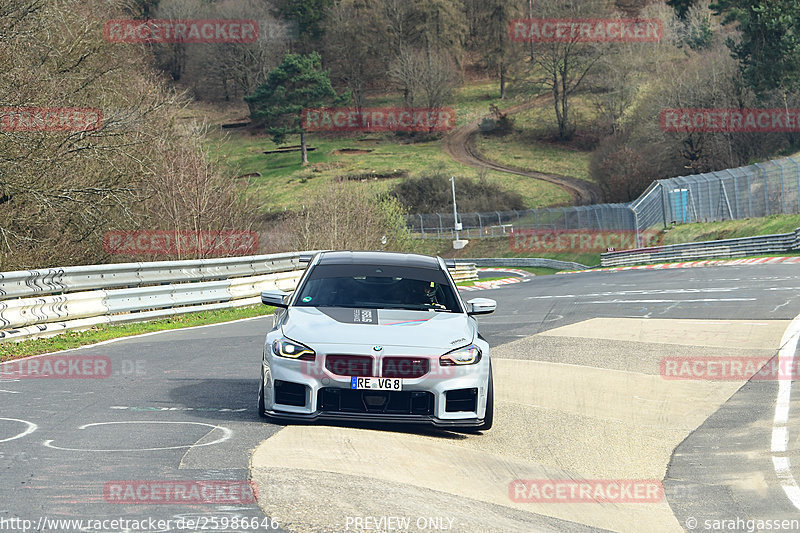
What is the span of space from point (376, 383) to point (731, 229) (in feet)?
129

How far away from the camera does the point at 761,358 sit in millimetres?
12820

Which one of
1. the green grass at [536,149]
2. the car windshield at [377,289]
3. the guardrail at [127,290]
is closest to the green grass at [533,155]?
the green grass at [536,149]

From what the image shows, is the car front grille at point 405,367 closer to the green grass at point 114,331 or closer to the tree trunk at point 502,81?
the green grass at point 114,331

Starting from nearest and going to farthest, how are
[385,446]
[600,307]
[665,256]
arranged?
[385,446], [600,307], [665,256]

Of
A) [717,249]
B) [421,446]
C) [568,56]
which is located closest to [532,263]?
[717,249]

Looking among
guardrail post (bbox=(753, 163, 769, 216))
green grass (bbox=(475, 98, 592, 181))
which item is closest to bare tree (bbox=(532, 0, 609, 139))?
green grass (bbox=(475, 98, 592, 181))

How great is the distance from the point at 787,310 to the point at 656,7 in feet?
357

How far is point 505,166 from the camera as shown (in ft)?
341

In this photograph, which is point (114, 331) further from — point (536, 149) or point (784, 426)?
point (536, 149)

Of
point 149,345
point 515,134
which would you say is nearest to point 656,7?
point 515,134

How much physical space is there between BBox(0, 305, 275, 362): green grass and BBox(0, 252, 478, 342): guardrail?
0.42 feet

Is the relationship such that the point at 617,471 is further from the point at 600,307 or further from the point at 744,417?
the point at 600,307

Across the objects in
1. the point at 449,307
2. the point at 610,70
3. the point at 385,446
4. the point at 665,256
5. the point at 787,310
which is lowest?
the point at 665,256

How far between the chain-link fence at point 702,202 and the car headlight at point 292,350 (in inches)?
1455
